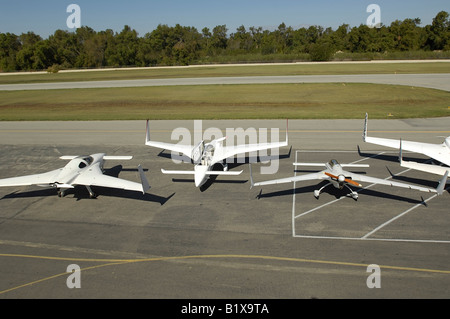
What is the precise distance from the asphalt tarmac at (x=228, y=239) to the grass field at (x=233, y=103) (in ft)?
68.7

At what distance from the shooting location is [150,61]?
158 meters

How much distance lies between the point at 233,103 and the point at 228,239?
44008 mm

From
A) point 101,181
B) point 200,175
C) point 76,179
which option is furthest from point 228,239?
point 76,179

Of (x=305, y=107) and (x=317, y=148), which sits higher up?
(x=305, y=107)

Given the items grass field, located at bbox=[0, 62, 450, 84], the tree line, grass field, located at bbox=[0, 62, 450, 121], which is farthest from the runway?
the tree line

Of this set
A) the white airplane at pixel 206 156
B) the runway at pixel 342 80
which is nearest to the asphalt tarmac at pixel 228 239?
the white airplane at pixel 206 156

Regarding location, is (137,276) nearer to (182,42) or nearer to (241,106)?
(241,106)

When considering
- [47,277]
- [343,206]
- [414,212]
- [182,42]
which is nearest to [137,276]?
[47,277]

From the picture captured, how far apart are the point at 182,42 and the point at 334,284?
639 ft

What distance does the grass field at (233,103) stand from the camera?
4997 cm

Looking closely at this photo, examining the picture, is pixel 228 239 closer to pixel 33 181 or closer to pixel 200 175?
pixel 200 175

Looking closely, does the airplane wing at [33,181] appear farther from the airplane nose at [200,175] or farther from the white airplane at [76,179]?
the airplane nose at [200,175]

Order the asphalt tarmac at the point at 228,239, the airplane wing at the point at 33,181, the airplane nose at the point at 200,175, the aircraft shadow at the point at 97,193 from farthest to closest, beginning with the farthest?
the aircraft shadow at the point at 97,193 < the airplane nose at the point at 200,175 < the airplane wing at the point at 33,181 < the asphalt tarmac at the point at 228,239

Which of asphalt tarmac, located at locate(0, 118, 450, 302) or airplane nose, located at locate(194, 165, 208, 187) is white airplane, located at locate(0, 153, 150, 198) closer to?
asphalt tarmac, located at locate(0, 118, 450, 302)
